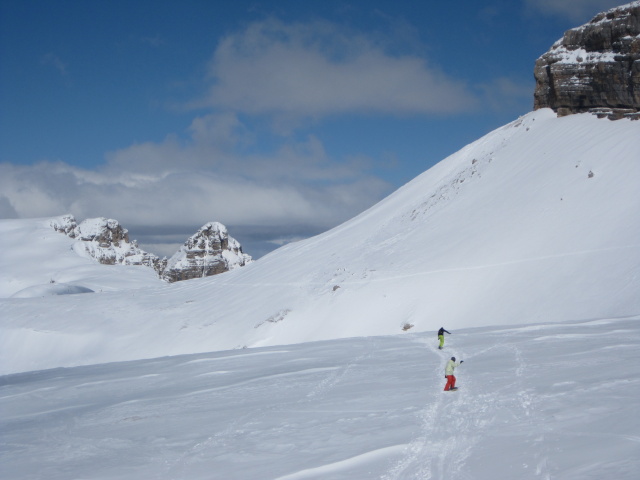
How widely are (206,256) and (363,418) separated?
125 m

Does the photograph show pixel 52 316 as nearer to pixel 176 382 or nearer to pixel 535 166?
pixel 176 382

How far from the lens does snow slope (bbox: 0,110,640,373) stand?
26609 millimetres

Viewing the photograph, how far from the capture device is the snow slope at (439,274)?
2661 centimetres

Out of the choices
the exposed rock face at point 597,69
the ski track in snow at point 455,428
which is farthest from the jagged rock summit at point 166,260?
the ski track in snow at point 455,428

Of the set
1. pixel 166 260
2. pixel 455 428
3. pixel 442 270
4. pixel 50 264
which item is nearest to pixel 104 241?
pixel 166 260

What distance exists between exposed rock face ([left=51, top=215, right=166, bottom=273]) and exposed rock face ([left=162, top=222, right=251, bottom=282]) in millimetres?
9301

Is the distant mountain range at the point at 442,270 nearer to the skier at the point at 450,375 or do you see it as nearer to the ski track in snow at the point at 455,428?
the skier at the point at 450,375

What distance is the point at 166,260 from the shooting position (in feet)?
488

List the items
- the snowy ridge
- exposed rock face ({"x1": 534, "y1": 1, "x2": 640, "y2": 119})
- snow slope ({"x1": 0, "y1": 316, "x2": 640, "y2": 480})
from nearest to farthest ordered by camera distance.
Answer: snow slope ({"x1": 0, "y1": 316, "x2": 640, "y2": 480}) < exposed rock face ({"x1": 534, "y1": 1, "x2": 640, "y2": 119}) < the snowy ridge

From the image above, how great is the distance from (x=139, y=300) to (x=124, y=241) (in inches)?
4267

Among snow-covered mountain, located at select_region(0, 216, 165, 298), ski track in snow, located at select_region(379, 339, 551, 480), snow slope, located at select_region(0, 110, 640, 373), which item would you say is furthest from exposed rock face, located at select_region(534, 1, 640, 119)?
snow-covered mountain, located at select_region(0, 216, 165, 298)

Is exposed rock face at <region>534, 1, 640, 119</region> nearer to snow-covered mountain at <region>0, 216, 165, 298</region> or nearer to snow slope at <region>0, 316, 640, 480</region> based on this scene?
snow slope at <region>0, 316, 640, 480</region>

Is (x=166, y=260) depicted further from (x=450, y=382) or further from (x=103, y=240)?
(x=450, y=382)

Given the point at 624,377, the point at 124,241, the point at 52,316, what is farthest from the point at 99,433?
the point at 124,241
